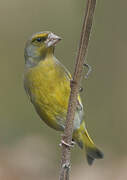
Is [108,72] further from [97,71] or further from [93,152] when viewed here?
[93,152]

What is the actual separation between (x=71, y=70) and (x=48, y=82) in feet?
5.58

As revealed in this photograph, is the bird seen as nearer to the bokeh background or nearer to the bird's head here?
the bird's head

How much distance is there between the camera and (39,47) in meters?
2.26

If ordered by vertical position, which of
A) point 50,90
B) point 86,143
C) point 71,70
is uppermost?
point 71,70

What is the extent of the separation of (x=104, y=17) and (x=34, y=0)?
2.50 ft

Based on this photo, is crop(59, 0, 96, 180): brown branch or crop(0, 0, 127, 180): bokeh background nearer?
crop(59, 0, 96, 180): brown branch

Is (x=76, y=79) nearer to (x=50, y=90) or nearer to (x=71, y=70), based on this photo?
(x=50, y=90)

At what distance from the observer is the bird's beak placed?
6.82 ft

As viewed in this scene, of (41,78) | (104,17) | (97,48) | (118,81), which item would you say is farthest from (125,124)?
(41,78)

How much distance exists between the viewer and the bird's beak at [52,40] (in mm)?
2080

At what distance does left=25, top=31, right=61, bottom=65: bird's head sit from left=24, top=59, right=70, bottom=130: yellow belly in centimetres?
4

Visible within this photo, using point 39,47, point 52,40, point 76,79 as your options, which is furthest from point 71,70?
point 76,79

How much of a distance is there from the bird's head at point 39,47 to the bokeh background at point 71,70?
967 mm

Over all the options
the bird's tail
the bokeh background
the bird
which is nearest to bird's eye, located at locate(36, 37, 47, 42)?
the bird
